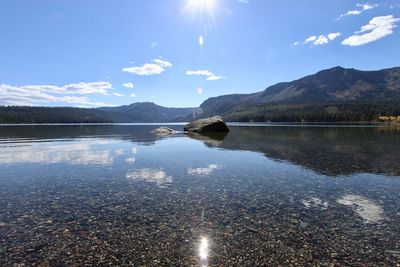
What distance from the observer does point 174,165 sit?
2850 cm

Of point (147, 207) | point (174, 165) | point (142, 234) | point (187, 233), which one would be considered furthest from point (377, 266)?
point (174, 165)

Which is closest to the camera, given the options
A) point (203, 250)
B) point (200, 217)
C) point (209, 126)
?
point (203, 250)

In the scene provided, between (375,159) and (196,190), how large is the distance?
23433mm

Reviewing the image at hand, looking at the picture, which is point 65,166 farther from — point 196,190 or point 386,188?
point 386,188

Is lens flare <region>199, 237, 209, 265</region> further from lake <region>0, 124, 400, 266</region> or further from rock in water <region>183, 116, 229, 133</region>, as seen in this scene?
rock in water <region>183, 116, 229, 133</region>

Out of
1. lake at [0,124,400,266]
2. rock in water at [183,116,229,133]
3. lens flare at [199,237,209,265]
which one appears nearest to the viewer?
lens flare at [199,237,209,265]

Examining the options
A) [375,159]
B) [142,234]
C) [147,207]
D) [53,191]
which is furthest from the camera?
[375,159]

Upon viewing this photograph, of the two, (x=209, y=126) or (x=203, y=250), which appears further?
(x=209, y=126)

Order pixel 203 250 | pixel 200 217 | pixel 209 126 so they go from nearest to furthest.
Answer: pixel 203 250 < pixel 200 217 < pixel 209 126

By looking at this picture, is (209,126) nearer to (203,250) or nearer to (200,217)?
(200,217)

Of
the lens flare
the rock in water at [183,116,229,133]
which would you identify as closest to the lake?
the lens flare

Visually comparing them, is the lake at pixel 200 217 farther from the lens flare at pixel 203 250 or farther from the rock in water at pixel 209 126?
the rock in water at pixel 209 126

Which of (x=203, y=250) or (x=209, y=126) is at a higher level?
(x=209, y=126)

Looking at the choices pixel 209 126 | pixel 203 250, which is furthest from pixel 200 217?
pixel 209 126
